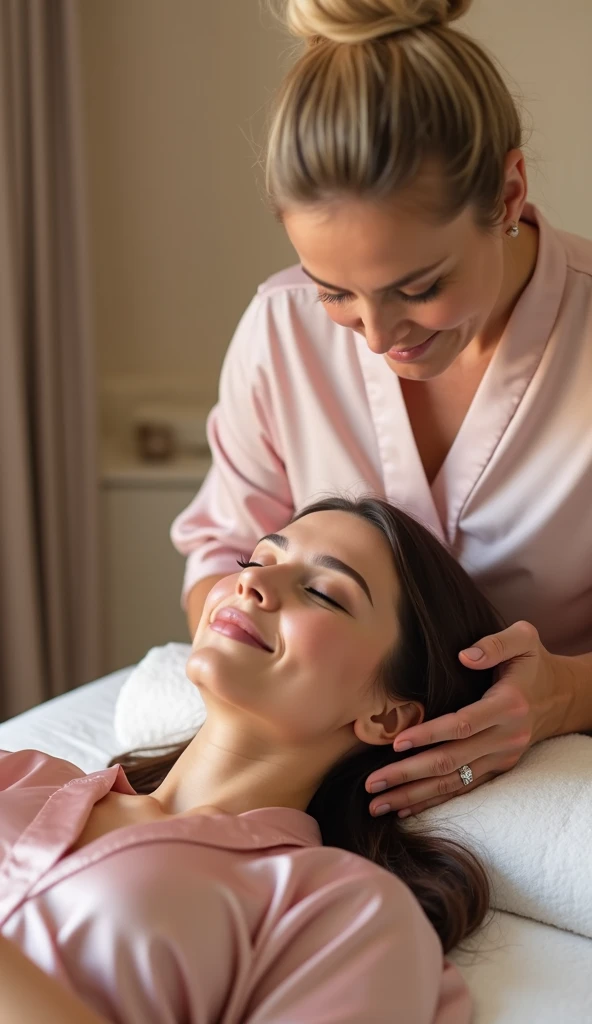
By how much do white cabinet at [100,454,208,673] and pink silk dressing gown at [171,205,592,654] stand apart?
0.86 m

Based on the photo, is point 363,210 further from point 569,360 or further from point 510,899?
point 510,899

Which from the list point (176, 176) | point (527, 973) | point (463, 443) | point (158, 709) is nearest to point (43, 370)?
point (176, 176)

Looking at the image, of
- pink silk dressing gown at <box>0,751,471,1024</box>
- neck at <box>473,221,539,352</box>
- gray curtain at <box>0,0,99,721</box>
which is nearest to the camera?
pink silk dressing gown at <box>0,751,471,1024</box>

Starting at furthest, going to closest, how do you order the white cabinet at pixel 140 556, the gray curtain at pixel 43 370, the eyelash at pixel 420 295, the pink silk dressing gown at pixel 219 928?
the white cabinet at pixel 140 556
the gray curtain at pixel 43 370
the eyelash at pixel 420 295
the pink silk dressing gown at pixel 219 928

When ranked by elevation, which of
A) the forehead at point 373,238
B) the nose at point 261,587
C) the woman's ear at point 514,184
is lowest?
the nose at point 261,587

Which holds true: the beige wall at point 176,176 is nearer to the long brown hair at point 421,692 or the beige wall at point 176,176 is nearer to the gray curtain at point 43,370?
the gray curtain at point 43,370

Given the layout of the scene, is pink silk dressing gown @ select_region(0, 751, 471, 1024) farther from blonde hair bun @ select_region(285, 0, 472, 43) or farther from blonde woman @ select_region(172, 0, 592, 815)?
blonde hair bun @ select_region(285, 0, 472, 43)

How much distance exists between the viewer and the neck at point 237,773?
1.22 m

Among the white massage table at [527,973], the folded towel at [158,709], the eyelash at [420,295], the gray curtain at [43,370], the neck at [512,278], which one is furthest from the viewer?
the gray curtain at [43,370]

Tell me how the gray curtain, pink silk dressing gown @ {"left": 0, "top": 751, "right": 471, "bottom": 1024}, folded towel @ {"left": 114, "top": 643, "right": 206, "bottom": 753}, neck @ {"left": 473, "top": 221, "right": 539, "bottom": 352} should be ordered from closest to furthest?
pink silk dressing gown @ {"left": 0, "top": 751, "right": 471, "bottom": 1024}, neck @ {"left": 473, "top": 221, "right": 539, "bottom": 352}, folded towel @ {"left": 114, "top": 643, "right": 206, "bottom": 753}, the gray curtain

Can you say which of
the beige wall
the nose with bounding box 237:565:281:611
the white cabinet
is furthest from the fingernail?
the beige wall

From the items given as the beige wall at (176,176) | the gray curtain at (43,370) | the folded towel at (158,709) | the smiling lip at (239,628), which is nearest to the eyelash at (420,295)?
the smiling lip at (239,628)

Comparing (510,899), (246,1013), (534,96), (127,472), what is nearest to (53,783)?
(246,1013)

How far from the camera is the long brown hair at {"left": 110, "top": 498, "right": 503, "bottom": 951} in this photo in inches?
47.4
